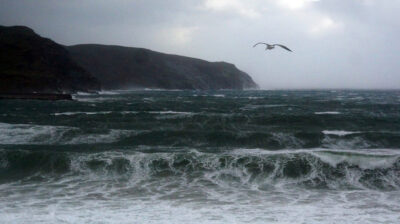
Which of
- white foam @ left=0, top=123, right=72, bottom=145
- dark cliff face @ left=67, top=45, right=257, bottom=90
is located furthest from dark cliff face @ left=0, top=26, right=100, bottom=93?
white foam @ left=0, top=123, right=72, bottom=145

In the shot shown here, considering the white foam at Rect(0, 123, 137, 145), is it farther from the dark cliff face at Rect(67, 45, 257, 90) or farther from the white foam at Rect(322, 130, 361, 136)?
the dark cliff face at Rect(67, 45, 257, 90)

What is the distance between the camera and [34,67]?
83.2 m

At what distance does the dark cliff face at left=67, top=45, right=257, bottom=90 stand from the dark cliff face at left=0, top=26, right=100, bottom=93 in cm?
5168

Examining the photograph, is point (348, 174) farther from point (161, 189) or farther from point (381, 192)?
point (161, 189)

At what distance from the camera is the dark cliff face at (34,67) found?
74.8 metres

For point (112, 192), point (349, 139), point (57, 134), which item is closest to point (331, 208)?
point (112, 192)

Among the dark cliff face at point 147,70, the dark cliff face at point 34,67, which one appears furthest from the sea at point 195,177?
the dark cliff face at point 147,70

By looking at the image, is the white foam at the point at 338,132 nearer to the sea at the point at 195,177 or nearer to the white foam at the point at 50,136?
the sea at the point at 195,177

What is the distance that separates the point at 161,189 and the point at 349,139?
40.7 ft

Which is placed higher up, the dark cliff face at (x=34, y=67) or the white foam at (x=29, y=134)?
the dark cliff face at (x=34, y=67)

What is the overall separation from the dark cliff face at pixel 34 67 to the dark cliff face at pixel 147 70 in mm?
51678

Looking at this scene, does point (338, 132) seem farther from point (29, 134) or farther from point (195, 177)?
point (29, 134)

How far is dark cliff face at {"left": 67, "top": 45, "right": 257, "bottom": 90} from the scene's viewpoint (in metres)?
160

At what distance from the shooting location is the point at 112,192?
1106 centimetres
